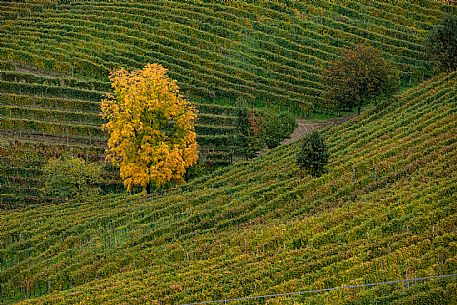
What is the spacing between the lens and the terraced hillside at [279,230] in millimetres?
29234

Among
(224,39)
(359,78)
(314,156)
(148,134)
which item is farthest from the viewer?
(224,39)

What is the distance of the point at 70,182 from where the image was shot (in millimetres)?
56500

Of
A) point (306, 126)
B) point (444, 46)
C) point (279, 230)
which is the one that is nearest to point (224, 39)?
point (306, 126)

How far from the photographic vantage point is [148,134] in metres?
52.8

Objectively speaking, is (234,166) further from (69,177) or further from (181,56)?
(181,56)

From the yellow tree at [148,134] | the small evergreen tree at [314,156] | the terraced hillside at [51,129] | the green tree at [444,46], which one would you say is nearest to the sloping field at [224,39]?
the terraced hillside at [51,129]

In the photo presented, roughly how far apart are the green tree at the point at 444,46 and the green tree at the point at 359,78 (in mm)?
3607

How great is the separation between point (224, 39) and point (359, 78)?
21671 millimetres

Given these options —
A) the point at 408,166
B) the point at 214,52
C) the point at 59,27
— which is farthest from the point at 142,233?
the point at 59,27

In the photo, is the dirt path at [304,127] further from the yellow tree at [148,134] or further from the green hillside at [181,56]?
the yellow tree at [148,134]

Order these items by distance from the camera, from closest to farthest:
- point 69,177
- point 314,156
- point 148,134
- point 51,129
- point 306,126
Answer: point 314,156, point 148,134, point 69,177, point 51,129, point 306,126

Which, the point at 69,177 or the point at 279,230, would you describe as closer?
the point at 279,230

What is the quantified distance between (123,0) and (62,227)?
146ft

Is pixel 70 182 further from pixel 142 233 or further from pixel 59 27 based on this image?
pixel 59 27
